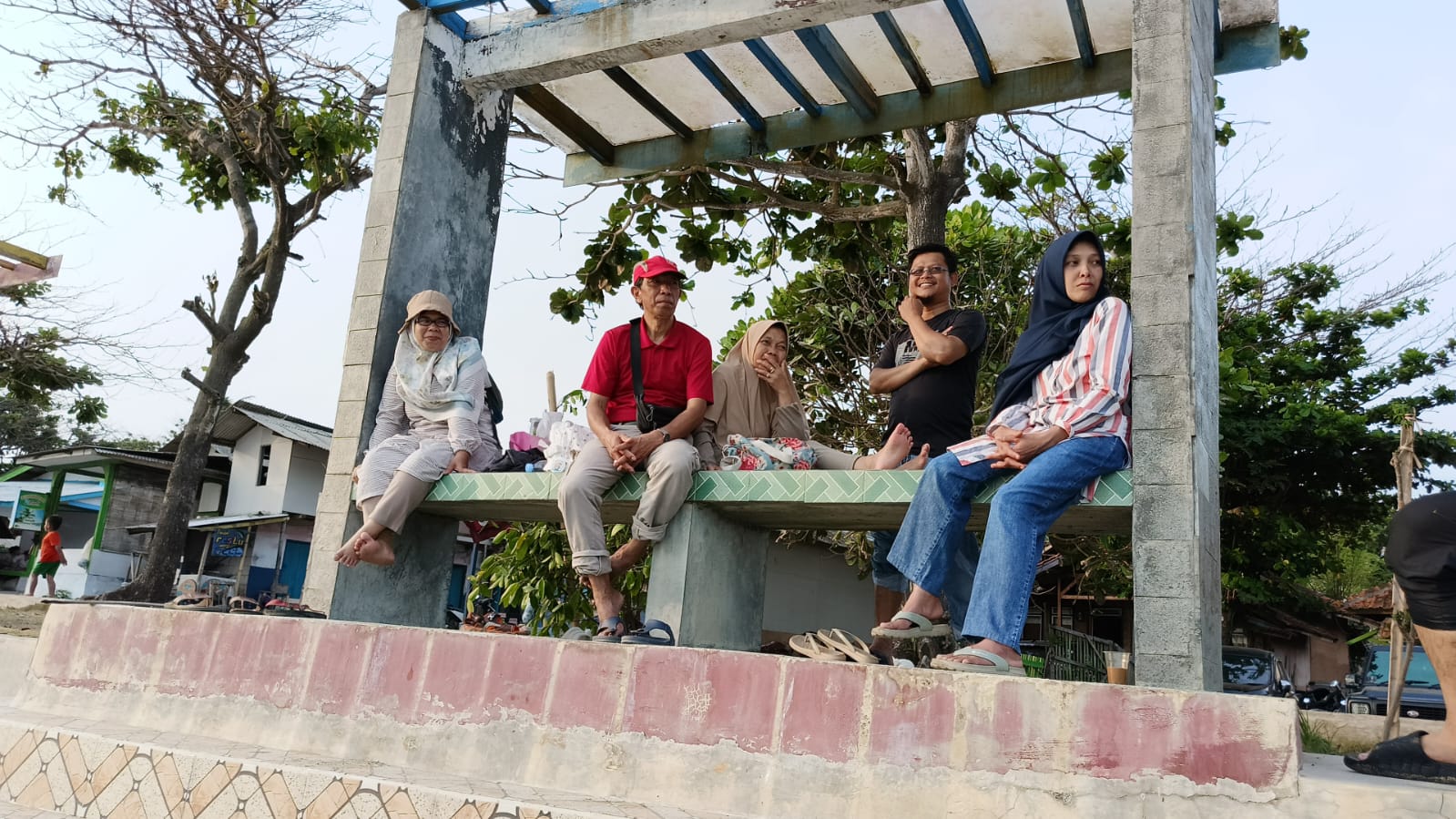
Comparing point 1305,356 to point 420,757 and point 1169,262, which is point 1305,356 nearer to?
point 1169,262

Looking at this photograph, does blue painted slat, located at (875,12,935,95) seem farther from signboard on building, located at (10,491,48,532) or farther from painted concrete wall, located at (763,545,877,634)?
signboard on building, located at (10,491,48,532)

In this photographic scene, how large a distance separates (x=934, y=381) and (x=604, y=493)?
1657 millimetres

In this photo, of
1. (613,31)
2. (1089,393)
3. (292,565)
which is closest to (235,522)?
(292,565)

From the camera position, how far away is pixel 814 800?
3.17 metres

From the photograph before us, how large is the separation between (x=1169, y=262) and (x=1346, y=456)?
1823cm

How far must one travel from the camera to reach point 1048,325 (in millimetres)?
4348

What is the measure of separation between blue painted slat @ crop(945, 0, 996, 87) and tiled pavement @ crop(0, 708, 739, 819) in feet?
13.2

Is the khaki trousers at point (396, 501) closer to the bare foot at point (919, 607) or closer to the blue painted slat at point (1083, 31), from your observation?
the bare foot at point (919, 607)

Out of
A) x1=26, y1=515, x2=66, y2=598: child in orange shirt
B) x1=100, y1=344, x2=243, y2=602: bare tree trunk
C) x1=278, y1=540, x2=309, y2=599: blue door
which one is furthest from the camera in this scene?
x1=278, y1=540, x2=309, y2=599: blue door

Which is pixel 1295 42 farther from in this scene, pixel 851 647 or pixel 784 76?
pixel 851 647

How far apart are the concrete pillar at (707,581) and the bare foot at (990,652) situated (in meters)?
1.42

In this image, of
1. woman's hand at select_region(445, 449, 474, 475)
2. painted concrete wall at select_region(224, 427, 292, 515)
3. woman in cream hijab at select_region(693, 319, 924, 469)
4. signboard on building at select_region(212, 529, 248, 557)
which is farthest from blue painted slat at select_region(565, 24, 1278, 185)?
signboard on building at select_region(212, 529, 248, 557)

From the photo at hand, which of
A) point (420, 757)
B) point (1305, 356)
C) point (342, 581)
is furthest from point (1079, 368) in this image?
point (1305, 356)

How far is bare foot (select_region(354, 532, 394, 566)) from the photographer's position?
202 inches
